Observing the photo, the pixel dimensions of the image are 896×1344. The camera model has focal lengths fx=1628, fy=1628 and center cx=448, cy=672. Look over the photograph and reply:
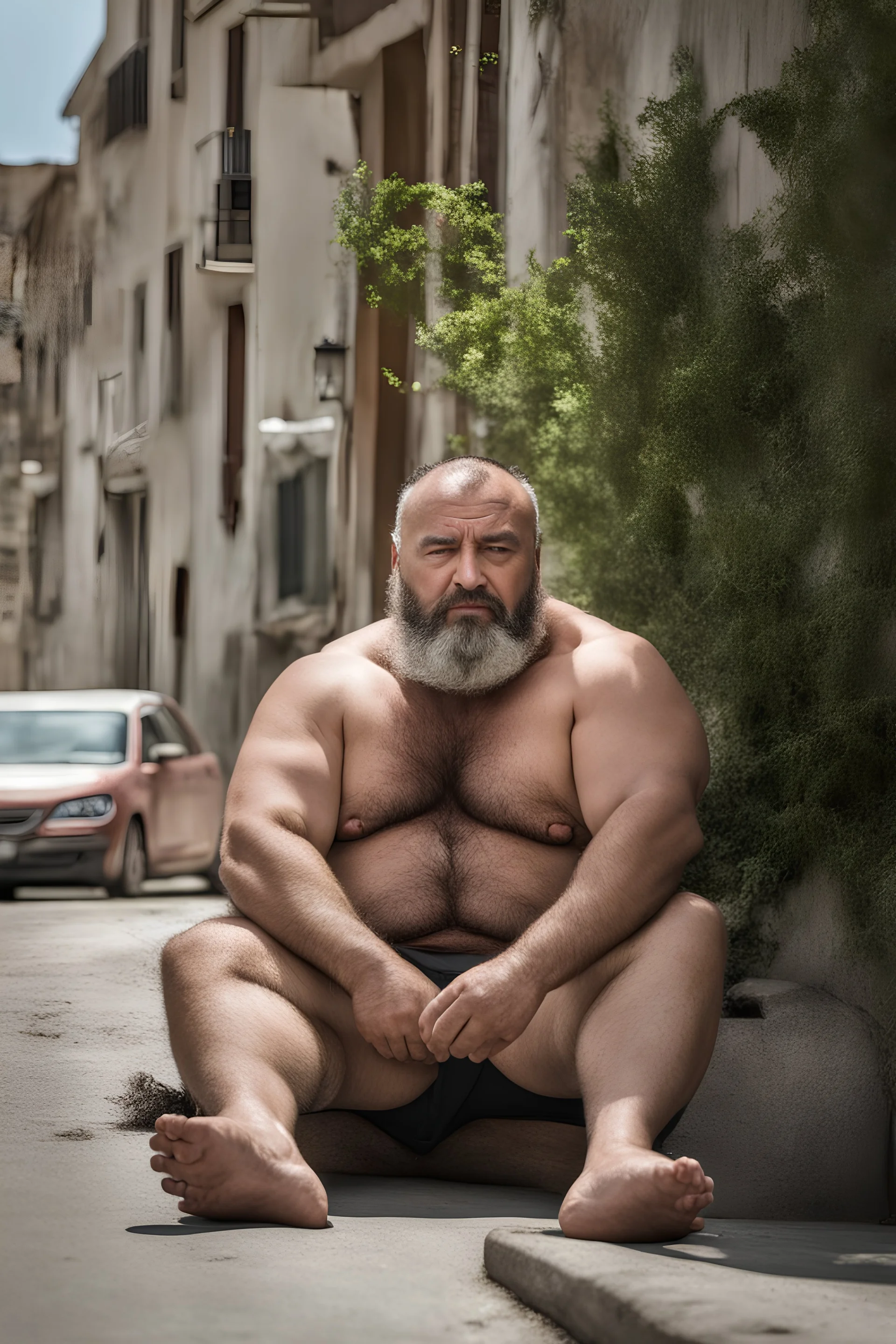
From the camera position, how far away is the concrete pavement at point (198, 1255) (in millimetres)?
1642

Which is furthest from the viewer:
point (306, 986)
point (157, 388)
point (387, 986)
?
point (157, 388)

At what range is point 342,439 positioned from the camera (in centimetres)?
830

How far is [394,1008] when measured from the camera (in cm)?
226

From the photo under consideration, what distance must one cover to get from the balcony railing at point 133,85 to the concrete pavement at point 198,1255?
670 centimetres

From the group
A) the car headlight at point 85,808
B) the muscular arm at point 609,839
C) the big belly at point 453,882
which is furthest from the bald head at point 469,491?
the car headlight at point 85,808

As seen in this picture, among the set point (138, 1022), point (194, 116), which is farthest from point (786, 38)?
point (194, 116)

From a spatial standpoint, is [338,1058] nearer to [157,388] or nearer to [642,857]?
[642,857]

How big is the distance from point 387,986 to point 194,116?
7327 mm

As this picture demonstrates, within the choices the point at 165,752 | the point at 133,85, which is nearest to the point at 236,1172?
the point at 165,752

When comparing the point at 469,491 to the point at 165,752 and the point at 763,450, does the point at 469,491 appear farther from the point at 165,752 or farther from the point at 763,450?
the point at 165,752

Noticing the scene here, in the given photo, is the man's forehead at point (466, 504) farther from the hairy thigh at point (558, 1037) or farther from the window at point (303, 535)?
the window at point (303, 535)

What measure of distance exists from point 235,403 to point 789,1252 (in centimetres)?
750

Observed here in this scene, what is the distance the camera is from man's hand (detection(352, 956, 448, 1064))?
2266 millimetres

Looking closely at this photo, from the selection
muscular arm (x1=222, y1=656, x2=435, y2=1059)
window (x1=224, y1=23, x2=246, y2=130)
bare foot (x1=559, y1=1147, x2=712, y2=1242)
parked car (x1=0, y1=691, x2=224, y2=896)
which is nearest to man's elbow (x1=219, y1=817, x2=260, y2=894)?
muscular arm (x1=222, y1=656, x2=435, y2=1059)
